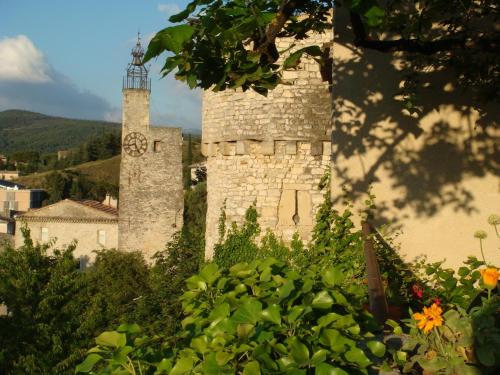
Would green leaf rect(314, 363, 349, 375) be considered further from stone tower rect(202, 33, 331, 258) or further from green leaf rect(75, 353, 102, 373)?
stone tower rect(202, 33, 331, 258)

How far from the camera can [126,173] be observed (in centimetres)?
3400

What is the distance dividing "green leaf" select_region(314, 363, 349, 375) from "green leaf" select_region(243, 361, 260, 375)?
194 millimetres

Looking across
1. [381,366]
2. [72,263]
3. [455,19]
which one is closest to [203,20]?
[381,366]

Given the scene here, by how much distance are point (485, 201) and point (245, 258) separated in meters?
4.47

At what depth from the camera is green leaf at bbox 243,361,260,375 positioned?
1.73 m

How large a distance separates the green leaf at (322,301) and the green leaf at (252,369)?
1.47 feet

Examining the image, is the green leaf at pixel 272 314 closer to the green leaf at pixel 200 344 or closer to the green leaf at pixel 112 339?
the green leaf at pixel 200 344

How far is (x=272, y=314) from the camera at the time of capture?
1.97 metres

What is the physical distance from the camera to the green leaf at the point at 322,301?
212 centimetres

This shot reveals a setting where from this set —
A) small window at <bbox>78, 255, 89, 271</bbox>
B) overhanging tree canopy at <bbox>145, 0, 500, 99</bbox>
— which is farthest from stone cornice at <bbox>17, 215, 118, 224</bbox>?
overhanging tree canopy at <bbox>145, 0, 500, 99</bbox>

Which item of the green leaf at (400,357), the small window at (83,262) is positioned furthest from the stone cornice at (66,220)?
the green leaf at (400,357)

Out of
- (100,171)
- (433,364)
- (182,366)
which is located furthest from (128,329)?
(100,171)

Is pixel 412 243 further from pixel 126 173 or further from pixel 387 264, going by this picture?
pixel 126 173

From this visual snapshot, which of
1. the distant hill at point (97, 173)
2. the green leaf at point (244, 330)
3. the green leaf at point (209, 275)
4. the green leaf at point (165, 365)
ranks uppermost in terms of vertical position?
the green leaf at point (209, 275)
